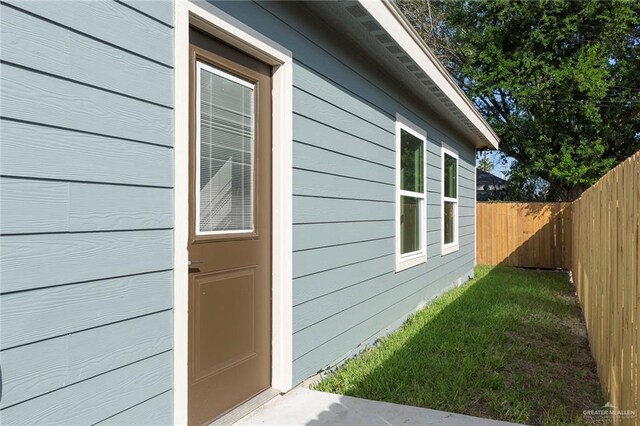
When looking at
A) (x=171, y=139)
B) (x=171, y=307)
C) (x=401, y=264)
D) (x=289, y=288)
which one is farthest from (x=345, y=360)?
(x=171, y=139)

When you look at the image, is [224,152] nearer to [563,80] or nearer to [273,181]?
[273,181]

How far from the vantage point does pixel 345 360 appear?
4.13m

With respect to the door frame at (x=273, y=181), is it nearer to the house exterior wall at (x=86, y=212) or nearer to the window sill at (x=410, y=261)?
the house exterior wall at (x=86, y=212)

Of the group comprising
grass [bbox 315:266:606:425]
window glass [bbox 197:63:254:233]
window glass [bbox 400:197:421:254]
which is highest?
window glass [bbox 197:63:254:233]

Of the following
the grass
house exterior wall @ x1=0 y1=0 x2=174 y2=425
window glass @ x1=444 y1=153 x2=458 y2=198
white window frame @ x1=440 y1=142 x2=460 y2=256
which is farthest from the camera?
window glass @ x1=444 y1=153 x2=458 y2=198

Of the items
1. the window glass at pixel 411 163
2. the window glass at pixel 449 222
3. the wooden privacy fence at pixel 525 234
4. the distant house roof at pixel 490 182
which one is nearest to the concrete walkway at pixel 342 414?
the window glass at pixel 411 163

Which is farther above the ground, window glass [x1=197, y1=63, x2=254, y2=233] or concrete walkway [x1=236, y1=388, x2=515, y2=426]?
window glass [x1=197, y1=63, x2=254, y2=233]

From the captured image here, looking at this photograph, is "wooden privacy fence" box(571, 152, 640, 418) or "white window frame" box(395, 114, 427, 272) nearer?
"wooden privacy fence" box(571, 152, 640, 418)

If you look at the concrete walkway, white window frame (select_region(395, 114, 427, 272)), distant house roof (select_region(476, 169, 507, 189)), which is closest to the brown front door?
the concrete walkway

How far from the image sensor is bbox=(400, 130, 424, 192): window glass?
5711 mm

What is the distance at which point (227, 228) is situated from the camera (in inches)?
111

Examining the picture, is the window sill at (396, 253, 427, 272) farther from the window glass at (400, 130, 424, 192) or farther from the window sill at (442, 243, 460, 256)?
the window sill at (442, 243, 460, 256)

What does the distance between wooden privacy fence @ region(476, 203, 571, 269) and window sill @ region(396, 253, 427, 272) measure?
693 cm

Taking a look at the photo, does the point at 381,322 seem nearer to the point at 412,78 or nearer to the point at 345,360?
the point at 345,360
